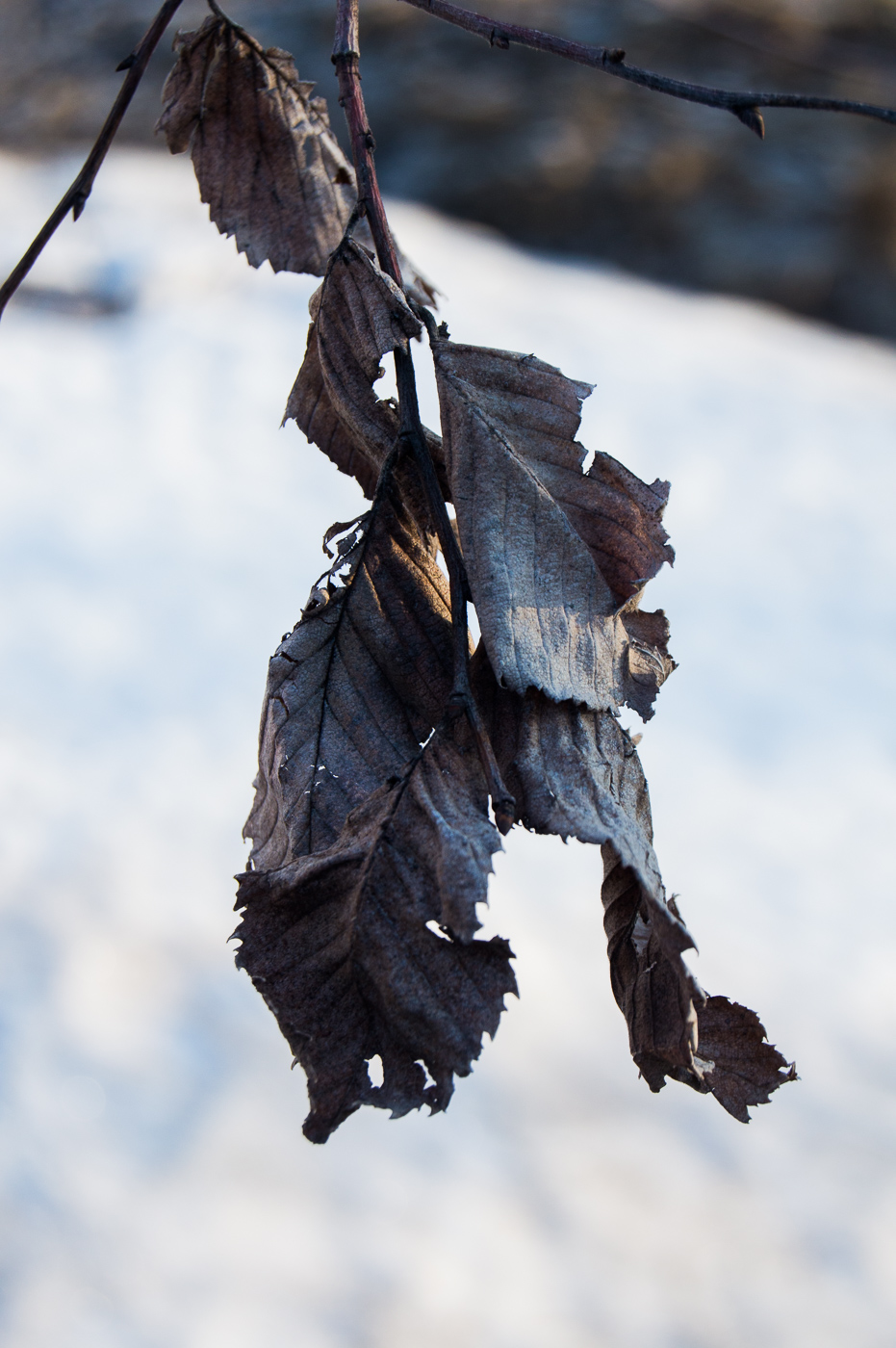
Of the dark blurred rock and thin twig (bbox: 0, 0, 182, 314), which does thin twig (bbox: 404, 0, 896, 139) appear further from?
the dark blurred rock


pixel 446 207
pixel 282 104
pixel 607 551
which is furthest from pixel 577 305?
pixel 607 551

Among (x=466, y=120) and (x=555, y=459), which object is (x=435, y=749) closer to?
(x=555, y=459)

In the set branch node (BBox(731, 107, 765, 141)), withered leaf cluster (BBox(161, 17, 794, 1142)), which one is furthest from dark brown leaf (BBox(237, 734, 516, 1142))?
branch node (BBox(731, 107, 765, 141))

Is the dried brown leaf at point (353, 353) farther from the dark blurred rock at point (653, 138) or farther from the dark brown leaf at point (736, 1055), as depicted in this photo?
the dark blurred rock at point (653, 138)

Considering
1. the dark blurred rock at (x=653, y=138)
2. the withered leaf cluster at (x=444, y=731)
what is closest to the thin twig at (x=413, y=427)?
the withered leaf cluster at (x=444, y=731)

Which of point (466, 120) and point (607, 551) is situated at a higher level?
point (466, 120)

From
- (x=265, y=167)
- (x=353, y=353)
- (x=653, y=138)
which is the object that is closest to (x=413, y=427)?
(x=353, y=353)
